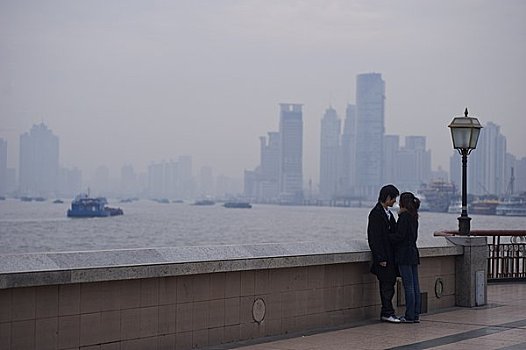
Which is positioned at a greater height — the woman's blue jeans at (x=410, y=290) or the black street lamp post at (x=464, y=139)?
the black street lamp post at (x=464, y=139)

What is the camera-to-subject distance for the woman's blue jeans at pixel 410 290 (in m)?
13.1

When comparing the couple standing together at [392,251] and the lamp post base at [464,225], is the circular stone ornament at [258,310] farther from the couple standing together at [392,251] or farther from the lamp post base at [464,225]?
the lamp post base at [464,225]

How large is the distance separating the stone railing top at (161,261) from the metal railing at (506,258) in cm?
709

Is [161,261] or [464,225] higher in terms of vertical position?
[464,225]

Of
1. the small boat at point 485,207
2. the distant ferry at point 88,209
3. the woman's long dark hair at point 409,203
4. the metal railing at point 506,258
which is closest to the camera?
the woman's long dark hair at point 409,203

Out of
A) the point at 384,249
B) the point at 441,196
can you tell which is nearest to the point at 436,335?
the point at 384,249

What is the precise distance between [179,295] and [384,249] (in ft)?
11.6

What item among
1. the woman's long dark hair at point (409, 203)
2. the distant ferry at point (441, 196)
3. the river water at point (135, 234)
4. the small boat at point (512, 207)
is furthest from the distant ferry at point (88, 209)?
the woman's long dark hair at point (409, 203)

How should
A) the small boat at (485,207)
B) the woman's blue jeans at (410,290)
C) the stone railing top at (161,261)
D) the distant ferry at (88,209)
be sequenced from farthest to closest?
1. the distant ferry at (88,209)
2. the small boat at (485,207)
3. the woman's blue jeans at (410,290)
4. the stone railing top at (161,261)

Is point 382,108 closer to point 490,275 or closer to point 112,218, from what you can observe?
point 112,218

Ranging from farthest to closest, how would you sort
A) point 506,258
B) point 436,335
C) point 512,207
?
point 512,207
point 506,258
point 436,335

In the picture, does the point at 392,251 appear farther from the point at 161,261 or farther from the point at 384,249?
the point at 161,261

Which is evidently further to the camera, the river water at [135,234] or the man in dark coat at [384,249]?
the river water at [135,234]

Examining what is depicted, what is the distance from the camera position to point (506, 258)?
1998 cm
